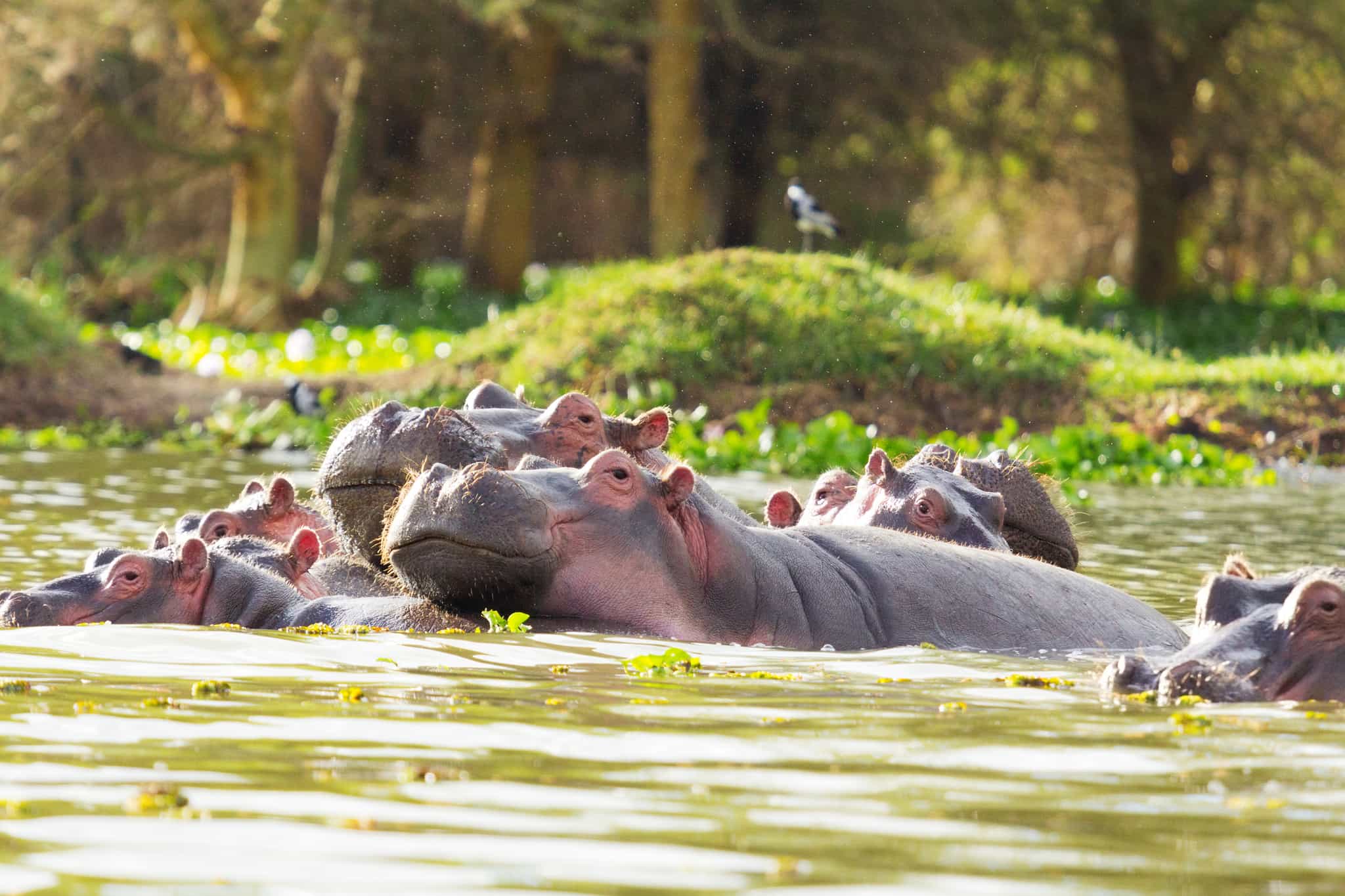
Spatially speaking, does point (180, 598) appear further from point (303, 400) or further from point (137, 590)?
point (303, 400)

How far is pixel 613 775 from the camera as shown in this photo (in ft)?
11.4

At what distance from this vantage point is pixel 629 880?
2.76 m

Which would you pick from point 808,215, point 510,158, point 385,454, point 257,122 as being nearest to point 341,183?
point 510,158

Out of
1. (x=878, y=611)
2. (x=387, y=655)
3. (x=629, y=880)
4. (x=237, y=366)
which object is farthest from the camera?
(x=237, y=366)

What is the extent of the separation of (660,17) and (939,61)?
13.2 ft

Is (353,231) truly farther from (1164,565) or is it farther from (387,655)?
(387,655)

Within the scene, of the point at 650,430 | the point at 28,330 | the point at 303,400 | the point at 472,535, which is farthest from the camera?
the point at 28,330

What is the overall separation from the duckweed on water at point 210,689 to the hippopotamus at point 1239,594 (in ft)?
7.21

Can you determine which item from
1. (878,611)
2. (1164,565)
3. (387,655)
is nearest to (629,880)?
(387,655)

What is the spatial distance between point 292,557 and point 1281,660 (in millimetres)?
3082

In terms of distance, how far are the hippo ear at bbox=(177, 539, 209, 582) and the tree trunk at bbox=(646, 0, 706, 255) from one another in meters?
17.9

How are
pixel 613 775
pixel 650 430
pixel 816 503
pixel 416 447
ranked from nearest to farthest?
pixel 613 775 → pixel 416 447 → pixel 650 430 → pixel 816 503

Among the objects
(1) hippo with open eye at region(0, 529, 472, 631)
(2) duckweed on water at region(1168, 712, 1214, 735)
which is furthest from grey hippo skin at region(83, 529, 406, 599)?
(2) duckweed on water at region(1168, 712, 1214, 735)

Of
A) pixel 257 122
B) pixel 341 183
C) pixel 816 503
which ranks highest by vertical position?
pixel 257 122
